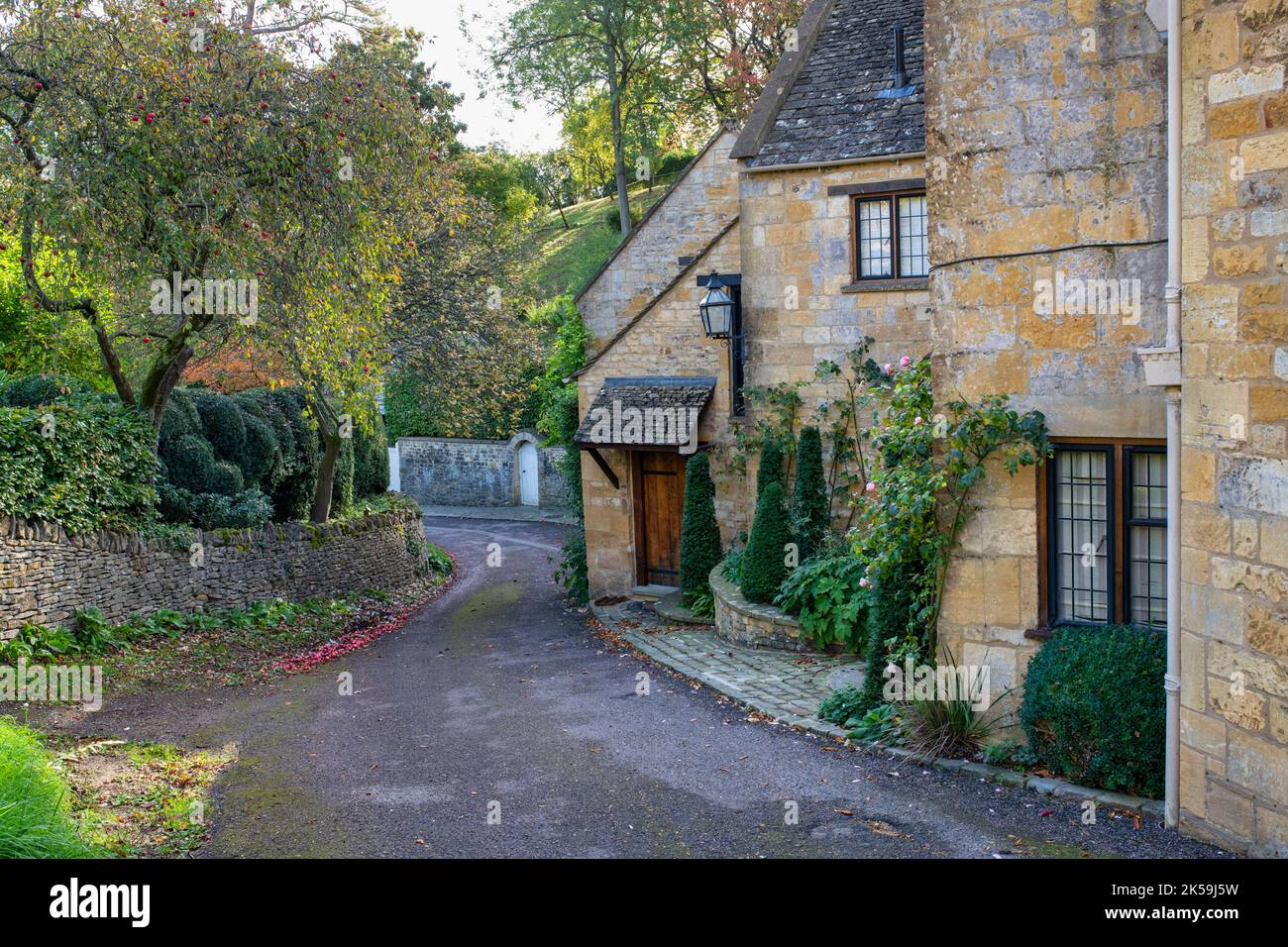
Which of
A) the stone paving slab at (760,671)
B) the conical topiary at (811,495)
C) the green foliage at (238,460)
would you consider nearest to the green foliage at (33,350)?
the green foliage at (238,460)

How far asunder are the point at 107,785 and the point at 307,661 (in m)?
6.37

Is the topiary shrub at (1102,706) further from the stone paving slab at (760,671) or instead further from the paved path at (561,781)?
the stone paving slab at (760,671)

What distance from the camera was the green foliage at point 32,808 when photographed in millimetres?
6059

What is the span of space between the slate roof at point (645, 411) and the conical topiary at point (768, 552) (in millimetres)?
3183

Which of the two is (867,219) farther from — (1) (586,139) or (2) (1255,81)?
(1) (586,139)

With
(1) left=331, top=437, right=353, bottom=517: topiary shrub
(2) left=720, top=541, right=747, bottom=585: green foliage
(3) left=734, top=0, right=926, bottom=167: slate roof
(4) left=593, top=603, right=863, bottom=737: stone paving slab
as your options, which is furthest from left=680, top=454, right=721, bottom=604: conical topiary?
(1) left=331, top=437, right=353, bottom=517: topiary shrub

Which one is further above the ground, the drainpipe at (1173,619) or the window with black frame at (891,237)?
the window with black frame at (891,237)

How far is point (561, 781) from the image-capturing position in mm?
8664

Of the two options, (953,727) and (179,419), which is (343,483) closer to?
(179,419)

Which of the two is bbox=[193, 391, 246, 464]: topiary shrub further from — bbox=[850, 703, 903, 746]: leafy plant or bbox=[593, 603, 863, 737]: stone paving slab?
bbox=[850, 703, 903, 746]: leafy plant

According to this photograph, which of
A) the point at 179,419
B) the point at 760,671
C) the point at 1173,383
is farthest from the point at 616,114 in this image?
the point at 1173,383

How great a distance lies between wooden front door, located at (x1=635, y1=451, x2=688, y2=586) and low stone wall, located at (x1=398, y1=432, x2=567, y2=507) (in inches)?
641

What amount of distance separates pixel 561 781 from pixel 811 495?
7.16 metres
